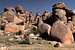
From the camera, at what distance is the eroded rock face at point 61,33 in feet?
155

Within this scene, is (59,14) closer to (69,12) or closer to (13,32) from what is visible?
(69,12)

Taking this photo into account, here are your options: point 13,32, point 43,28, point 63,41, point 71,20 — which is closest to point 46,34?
point 43,28

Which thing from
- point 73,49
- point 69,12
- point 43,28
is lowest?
point 73,49

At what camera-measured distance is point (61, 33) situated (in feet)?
158

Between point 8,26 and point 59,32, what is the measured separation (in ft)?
49.1

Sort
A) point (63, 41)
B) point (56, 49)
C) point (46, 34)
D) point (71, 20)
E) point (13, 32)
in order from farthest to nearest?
point (71, 20)
point (13, 32)
point (46, 34)
point (63, 41)
point (56, 49)

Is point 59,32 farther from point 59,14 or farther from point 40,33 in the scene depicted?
point 59,14

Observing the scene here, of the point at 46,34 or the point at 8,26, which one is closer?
the point at 46,34

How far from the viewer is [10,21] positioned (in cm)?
6562

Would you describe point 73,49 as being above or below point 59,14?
below

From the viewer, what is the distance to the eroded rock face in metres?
47.3

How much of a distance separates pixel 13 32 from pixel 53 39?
11.9 meters

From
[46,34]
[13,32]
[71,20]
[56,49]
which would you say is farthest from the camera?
[71,20]

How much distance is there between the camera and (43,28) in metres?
52.4
